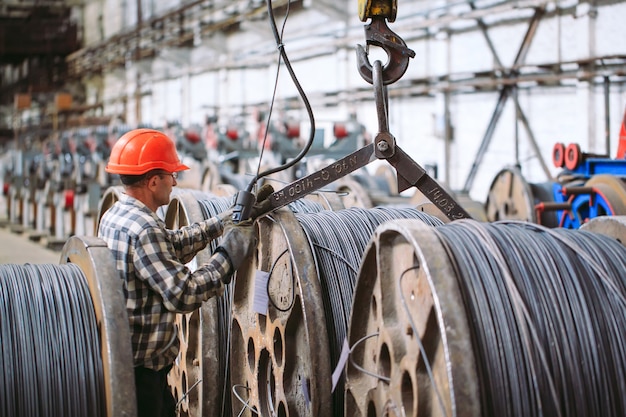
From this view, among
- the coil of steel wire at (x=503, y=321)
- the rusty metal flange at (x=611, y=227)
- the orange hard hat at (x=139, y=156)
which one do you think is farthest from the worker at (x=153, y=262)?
the rusty metal flange at (x=611, y=227)

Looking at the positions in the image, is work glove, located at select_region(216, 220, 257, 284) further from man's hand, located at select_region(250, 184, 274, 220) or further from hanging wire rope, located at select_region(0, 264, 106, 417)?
hanging wire rope, located at select_region(0, 264, 106, 417)

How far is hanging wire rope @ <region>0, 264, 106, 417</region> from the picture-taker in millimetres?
3109

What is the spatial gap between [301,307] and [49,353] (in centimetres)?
117

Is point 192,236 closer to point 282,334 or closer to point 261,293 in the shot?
point 261,293

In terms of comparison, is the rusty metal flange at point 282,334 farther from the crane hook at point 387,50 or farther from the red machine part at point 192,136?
the red machine part at point 192,136

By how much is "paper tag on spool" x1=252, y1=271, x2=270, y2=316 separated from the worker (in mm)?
365

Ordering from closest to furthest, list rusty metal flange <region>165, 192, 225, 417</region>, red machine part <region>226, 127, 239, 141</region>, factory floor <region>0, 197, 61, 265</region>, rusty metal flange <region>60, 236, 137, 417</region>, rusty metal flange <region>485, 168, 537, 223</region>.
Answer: rusty metal flange <region>60, 236, 137, 417</region> → rusty metal flange <region>165, 192, 225, 417</region> → rusty metal flange <region>485, 168, 537, 223</region> → factory floor <region>0, 197, 61, 265</region> → red machine part <region>226, 127, 239, 141</region>

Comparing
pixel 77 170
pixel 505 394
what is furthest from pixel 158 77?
pixel 505 394

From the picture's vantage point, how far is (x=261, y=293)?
4.20 metres

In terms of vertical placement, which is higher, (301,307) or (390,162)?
(390,162)

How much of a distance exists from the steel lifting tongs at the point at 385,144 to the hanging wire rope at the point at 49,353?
1.19 meters

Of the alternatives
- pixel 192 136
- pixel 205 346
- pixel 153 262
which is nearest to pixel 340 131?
pixel 192 136

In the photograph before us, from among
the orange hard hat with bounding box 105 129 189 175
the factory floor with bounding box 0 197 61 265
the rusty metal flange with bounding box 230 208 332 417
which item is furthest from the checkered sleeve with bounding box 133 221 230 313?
the factory floor with bounding box 0 197 61 265

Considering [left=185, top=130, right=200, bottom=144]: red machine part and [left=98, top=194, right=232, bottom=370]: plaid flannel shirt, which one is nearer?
[left=98, top=194, right=232, bottom=370]: plaid flannel shirt
